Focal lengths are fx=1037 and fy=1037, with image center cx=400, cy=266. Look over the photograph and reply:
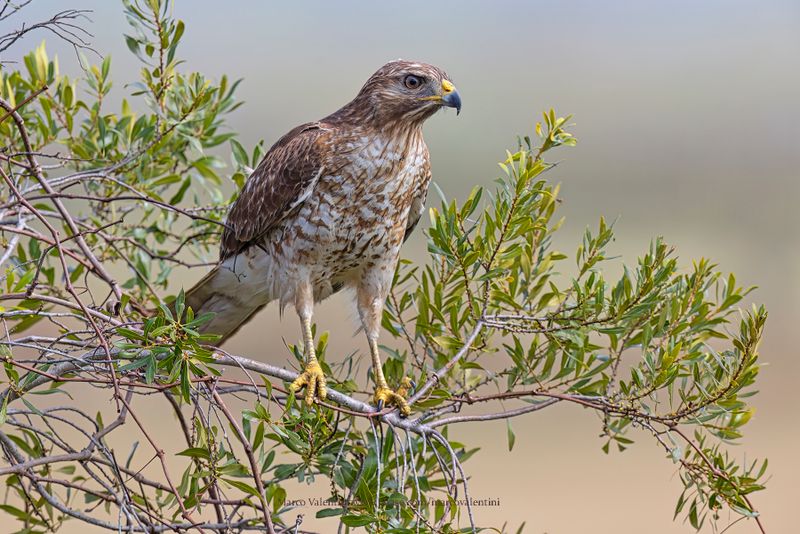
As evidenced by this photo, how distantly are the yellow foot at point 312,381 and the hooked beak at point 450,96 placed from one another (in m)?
1.07

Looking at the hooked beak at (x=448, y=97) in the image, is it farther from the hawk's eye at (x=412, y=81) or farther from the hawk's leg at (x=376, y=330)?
the hawk's leg at (x=376, y=330)

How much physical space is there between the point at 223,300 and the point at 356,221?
0.81 m

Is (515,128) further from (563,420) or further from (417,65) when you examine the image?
(417,65)

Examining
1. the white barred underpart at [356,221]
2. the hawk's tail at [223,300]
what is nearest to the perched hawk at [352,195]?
the white barred underpart at [356,221]

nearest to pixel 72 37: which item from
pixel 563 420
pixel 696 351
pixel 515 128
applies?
pixel 696 351

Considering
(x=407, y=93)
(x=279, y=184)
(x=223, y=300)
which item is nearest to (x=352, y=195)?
(x=279, y=184)

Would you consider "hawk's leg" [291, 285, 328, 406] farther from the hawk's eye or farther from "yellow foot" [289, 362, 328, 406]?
the hawk's eye

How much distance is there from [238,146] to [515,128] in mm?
40056

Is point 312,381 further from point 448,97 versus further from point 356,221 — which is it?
point 448,97

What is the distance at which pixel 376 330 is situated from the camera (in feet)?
13.9

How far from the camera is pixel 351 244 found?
4012 mm

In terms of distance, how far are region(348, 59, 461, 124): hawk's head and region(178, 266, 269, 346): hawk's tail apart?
36.6 inches

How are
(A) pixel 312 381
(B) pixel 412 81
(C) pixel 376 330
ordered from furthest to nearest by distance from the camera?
(C) pixel 376 330, (B) pixel 412 81, (A) pixel 312 381

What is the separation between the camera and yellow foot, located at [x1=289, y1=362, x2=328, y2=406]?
3.63 meters
